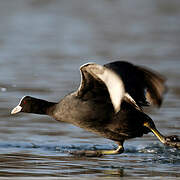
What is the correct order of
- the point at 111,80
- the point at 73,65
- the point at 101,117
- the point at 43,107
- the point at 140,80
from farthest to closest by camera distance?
the point at 73,65
the point at 43,107
the point at 101,117
the point at 140,80
the point at 111,80

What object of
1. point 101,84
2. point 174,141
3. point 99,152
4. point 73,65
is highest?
point 101,84

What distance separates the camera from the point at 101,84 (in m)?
7.98

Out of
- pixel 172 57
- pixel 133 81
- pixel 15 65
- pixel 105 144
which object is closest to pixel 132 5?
pixel 172 57

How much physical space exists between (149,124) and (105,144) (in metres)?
1.15

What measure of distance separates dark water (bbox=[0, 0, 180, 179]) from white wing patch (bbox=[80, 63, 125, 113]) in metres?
1.04

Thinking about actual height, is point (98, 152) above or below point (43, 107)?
below

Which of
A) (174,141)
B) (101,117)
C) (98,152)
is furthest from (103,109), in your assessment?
(174,141)

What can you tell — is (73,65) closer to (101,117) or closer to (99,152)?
(99,152)

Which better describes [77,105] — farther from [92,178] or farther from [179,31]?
[179,31]

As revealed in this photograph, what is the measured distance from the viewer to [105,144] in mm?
9438

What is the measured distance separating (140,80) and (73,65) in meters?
7.88

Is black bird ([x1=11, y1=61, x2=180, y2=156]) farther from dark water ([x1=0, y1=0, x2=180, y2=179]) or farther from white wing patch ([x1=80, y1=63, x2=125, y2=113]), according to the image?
dark water ([x1=0, y1=0, x2=180, y2=179])

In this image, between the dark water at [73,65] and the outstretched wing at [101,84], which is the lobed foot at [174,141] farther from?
the outstretched wing at [101,84]

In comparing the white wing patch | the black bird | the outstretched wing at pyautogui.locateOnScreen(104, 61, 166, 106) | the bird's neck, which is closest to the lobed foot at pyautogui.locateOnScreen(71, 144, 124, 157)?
the black bird
